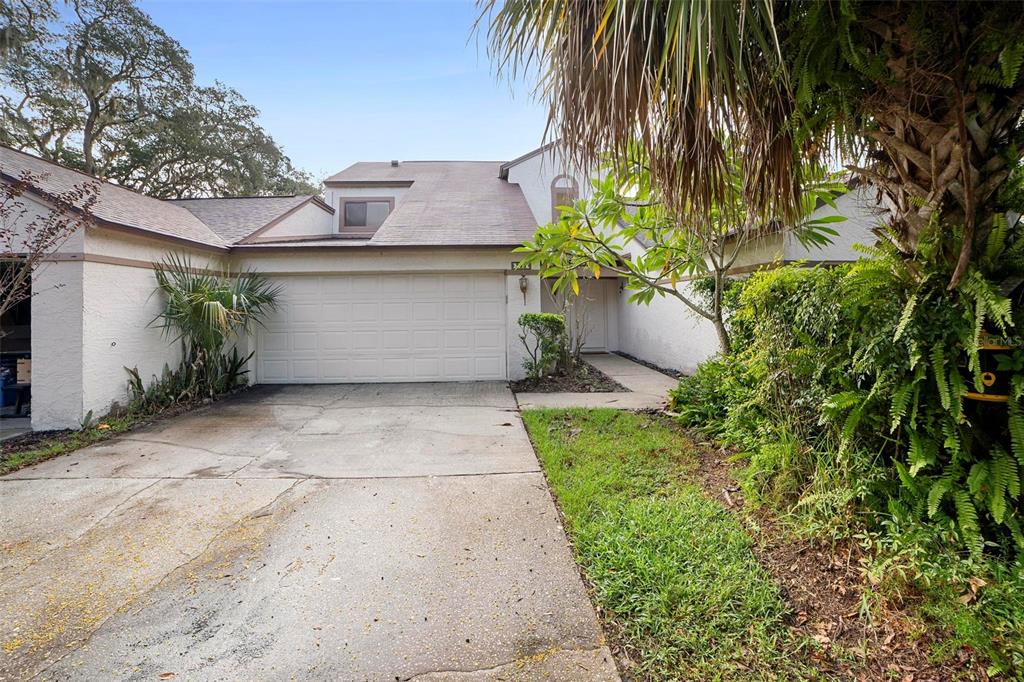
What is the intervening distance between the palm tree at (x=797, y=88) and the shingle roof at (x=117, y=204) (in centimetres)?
629

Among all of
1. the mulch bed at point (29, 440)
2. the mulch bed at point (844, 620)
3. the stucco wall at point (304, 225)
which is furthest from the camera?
the stucco wall at point (304, 225)

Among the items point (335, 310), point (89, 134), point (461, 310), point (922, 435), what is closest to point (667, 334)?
point (461, 310)

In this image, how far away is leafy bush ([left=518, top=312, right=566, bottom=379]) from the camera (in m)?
8.50

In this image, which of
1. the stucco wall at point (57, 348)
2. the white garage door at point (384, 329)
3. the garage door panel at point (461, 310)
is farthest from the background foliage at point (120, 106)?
the garage door panel at point (461, 310)

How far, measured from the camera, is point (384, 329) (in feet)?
30.2

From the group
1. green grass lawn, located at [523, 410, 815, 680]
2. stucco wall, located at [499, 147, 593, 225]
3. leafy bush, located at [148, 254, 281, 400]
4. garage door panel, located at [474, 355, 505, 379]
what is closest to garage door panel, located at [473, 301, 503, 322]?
garage door panel, located at [474, 355, 505, 379]

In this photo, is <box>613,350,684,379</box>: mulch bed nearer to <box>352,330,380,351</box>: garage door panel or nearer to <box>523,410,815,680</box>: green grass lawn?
<box>523,410,815,680</box>: green grass lawn

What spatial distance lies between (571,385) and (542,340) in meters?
0.98

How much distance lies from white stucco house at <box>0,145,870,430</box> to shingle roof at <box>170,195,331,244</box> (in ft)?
0.15

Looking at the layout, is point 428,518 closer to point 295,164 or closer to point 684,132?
point 684,132

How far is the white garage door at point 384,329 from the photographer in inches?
360

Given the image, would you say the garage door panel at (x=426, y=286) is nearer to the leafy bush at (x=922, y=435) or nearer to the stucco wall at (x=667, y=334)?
the stucco wall at (x=667, y=334)

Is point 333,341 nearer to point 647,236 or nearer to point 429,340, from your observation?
point 429,340

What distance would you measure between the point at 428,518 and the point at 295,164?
78.3ft
